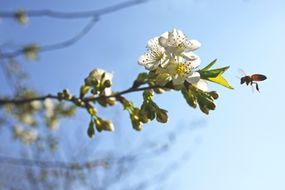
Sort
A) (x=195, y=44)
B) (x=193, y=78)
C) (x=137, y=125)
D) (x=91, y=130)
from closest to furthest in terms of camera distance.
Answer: (x=193, y=78), (x=195, y=44), (x=137, y=125), (x=91, y=130)

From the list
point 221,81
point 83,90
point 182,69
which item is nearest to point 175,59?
point 182,69

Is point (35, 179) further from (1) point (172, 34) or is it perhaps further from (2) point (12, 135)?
(1) point (172, 34)

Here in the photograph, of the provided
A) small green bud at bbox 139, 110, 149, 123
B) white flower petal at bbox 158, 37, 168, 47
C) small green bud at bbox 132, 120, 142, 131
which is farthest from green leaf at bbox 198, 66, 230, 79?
small green bud at bbox 132, 120, 142, 131

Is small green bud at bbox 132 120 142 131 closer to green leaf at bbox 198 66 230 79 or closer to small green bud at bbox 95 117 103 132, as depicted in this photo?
small green bud at bbox 95 117 103 132

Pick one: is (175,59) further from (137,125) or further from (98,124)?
(98,124)

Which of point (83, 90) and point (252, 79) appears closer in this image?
point (252, 79)

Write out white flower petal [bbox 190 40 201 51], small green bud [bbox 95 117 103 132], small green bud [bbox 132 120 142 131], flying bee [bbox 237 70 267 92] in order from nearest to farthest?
flying bee [bbox 237 70 267 92], white flower petal [bbox 190 40 201 51], small green bud [bbox 132 120 142 131], small green bud [bbox 95 117 103 132]

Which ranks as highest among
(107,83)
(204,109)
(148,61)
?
(107,83)

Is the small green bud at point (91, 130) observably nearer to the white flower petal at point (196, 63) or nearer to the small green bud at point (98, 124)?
the small green bud at point (98, 124)
